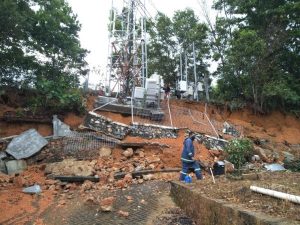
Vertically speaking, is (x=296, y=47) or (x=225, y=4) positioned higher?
(x=225, y=4)

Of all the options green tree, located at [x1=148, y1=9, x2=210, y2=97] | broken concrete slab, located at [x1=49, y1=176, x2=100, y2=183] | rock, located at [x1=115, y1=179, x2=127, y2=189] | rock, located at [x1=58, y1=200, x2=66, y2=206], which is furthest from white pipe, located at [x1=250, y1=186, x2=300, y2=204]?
green tree, located at [x1=148, y1=9, x2=210, y2=97]

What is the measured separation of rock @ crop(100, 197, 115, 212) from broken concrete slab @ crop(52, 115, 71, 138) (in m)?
5.69

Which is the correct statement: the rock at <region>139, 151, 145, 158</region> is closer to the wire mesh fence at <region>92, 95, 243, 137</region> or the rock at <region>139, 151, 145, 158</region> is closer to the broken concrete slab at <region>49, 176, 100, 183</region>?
the broken concrete slab at <region>49, 176, 100, 183</region>

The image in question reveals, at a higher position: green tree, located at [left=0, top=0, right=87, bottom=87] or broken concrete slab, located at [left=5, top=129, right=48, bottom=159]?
green tree, located at [left=0, top=0, right=87, bottom=87]

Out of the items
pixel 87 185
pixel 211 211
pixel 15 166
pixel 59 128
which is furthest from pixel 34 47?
pixel 211 211

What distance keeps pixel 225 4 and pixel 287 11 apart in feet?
14.1

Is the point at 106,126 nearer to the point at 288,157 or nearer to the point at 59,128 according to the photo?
the point at 59,128

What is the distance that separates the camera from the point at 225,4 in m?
23.1

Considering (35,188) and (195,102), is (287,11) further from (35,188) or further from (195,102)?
(35,188)

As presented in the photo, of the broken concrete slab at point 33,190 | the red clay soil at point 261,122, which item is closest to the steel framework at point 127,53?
the red clay soil at point 261,122

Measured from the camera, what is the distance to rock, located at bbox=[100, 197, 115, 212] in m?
8.40

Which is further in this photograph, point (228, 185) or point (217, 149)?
point (217, 149)

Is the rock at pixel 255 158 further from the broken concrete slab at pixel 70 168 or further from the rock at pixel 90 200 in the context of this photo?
the rock at pixel 90 200

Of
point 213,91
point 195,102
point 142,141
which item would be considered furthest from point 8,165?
point 213,91
